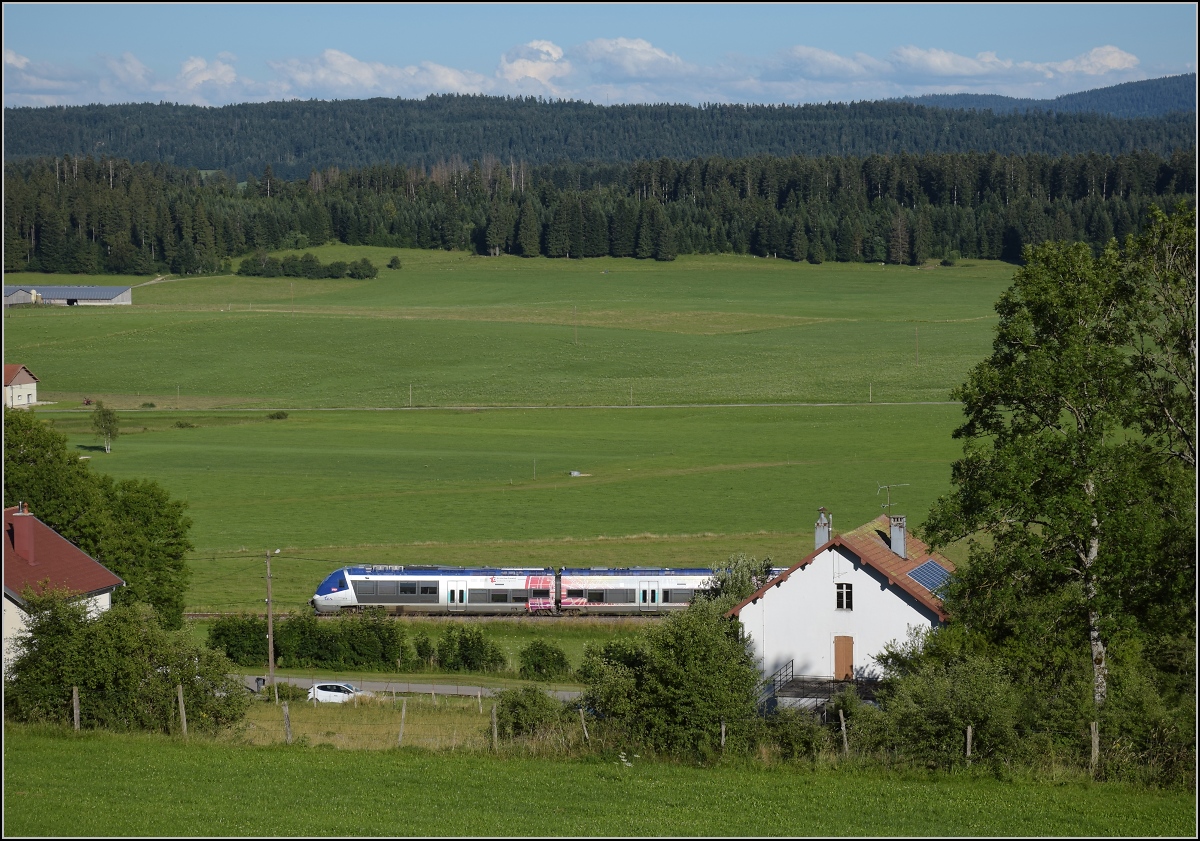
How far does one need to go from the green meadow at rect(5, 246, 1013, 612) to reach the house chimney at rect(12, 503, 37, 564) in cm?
1085

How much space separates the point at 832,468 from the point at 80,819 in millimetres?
61192

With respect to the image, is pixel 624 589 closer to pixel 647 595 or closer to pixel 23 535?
pixel 647 595

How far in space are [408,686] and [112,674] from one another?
572 inches

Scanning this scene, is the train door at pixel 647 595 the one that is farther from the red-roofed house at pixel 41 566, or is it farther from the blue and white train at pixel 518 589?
the red-roofed house at pixel 41 566

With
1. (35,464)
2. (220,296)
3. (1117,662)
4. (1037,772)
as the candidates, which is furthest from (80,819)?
(220,296)

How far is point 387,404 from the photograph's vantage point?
340ft

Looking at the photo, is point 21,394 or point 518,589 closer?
point 518,589

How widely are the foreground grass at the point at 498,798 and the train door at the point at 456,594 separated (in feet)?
88.5

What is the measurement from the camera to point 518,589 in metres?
48.1

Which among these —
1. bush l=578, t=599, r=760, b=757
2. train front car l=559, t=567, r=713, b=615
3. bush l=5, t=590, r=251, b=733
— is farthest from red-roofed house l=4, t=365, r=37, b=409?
bush l=578, t=599, r=760, b=757

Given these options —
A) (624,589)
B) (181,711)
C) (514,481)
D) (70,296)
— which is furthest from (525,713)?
(70,296)

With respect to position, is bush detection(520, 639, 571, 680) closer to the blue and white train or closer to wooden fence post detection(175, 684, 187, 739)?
the blue and white train

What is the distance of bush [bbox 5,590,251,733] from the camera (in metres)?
23.0

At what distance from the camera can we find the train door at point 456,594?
157 feet
